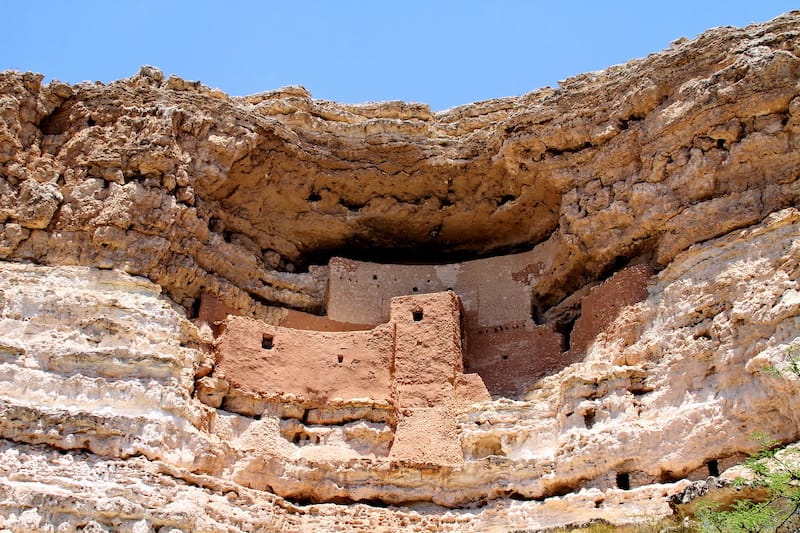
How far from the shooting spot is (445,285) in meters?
20.4

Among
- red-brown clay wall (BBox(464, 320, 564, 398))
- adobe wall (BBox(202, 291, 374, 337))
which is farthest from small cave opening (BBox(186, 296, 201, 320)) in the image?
red-brown clay wall (BBox(464, 320, 564, 398))

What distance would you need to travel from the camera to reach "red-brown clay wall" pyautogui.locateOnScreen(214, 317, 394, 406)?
17.0m

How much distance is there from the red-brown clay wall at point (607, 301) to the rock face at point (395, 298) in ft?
0.21

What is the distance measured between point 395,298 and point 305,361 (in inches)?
86.8

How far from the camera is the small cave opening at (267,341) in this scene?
17.5 metres

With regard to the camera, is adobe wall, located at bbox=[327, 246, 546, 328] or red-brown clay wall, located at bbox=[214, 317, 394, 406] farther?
adobe wall, located at bbox=[327, 246, 546, 328]

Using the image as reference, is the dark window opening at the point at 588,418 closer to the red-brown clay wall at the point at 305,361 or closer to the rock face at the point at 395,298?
the rock face at the point at 395,298

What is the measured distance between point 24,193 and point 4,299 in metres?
2.25

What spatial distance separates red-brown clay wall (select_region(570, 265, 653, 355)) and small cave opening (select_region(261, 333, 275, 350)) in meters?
5.42

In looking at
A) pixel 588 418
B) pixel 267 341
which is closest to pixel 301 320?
pixel 267 341

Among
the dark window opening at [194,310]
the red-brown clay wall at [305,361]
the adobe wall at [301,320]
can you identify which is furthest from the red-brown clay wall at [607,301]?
the dark window opening at [194,310]

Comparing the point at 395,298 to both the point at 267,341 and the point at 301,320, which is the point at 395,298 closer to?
the point at 301,320

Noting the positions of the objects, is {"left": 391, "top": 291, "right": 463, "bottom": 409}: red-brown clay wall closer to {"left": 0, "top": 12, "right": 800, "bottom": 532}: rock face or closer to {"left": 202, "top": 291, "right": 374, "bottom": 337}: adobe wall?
{"left": 0, "top": 12, "right": 800, "bottom": 532}: rock face

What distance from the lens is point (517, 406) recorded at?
16.2m
